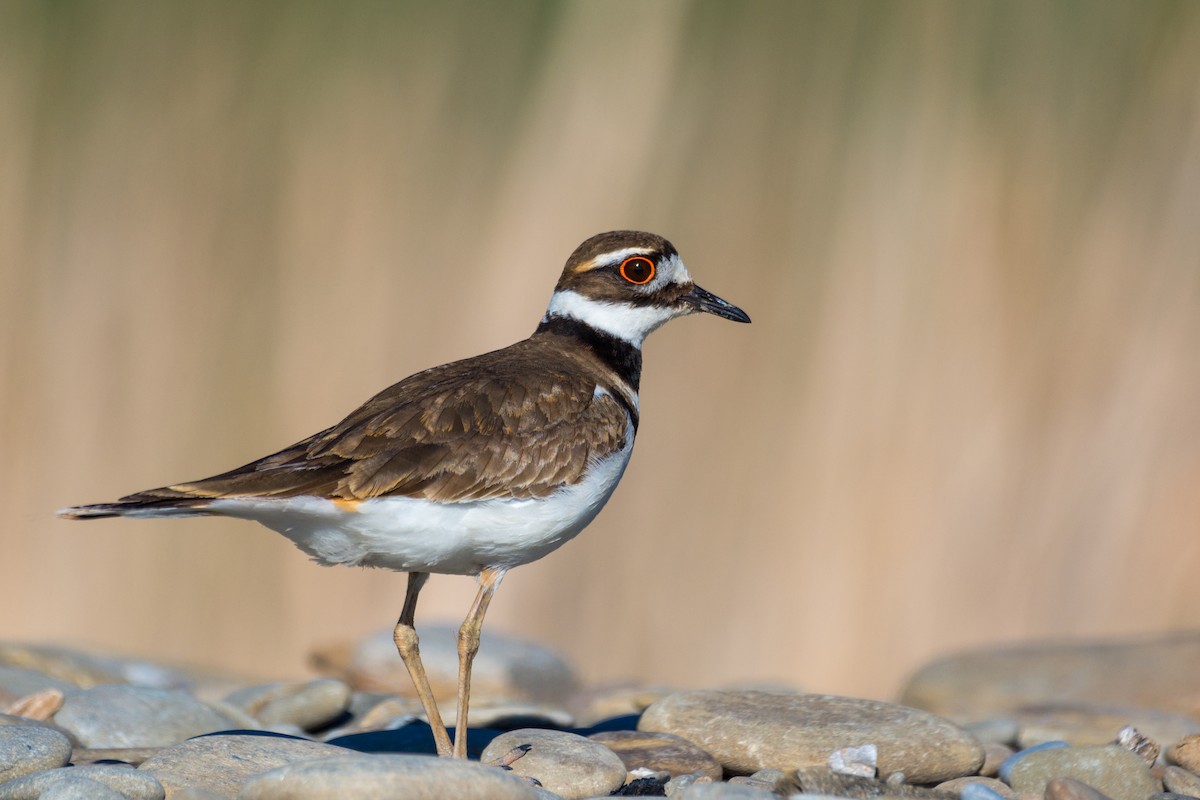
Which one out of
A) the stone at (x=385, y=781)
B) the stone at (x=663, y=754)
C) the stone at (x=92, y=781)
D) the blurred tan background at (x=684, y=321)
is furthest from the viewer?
the blurred tan background at (x=684, y=321)

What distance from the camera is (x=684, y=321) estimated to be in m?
8.16

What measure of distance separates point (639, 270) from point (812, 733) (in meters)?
1.98

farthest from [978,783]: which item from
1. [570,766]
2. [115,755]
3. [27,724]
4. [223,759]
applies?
[27,724]

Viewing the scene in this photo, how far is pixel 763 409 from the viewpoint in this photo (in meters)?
8.07

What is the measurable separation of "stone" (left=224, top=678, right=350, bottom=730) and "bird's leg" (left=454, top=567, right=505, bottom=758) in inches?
41.0

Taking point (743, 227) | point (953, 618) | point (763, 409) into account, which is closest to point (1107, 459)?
point (953, 618)

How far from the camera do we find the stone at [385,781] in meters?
3.57

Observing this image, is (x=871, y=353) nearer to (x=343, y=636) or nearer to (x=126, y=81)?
(x=343, y=636)

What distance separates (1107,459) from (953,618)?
49.2 inches

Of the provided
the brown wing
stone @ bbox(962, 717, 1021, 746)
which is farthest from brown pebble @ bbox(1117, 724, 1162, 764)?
the brown wing

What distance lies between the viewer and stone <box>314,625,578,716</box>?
6.84m

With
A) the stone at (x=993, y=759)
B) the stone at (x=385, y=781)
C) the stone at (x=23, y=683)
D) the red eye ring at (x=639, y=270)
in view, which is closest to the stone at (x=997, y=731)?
the stone at (x=993, y=759)

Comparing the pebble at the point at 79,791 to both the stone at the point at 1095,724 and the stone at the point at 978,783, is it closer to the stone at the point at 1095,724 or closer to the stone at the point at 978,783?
the stone at the point at 978,783

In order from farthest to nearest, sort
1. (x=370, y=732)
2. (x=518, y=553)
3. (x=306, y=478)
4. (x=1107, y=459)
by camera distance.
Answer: (x=1107, y=459) < (x=370, y=732) < (x=518, y=553) < (x=306, y=478)
